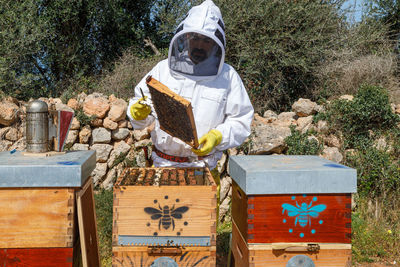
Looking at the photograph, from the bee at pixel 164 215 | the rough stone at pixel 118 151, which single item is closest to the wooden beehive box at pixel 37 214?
the bee at pixel 164 215

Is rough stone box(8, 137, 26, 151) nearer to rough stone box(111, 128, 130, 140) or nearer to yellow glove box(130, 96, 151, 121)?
rough stone box(111, 128, 130, 140)

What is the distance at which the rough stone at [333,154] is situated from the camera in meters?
4.20

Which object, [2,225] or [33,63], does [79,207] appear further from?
[33,63]

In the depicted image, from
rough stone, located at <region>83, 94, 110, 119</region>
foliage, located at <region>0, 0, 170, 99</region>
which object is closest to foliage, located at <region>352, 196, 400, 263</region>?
rough stone, located at <region>83, 94, 110, 119</region>

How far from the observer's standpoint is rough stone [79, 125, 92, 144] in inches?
168

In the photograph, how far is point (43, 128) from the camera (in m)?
1.88

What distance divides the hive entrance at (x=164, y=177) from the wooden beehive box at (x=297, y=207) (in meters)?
0.28

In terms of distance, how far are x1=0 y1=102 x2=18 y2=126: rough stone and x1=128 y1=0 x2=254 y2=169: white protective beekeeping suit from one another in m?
2.51

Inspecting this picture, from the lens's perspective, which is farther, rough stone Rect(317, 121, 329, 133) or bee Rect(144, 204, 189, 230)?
rough stone Rect(317, 121, 329, 133)

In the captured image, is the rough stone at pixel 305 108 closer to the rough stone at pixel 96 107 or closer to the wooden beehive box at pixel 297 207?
the rough stone at pixel 96 107

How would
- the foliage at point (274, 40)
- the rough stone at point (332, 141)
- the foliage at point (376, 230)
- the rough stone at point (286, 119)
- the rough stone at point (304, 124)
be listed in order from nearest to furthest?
1. the foliage at point (376, 230)
2. the rough stone at point (332, 141)
3. the rough stone at point (304, 124)
4. the rough stone at point (286, 119)
5. the foliage at point (274, 40)

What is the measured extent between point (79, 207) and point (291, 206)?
1.09 metres

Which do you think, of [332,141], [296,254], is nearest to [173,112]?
[296,254]

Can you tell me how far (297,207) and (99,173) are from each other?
3238 mm
